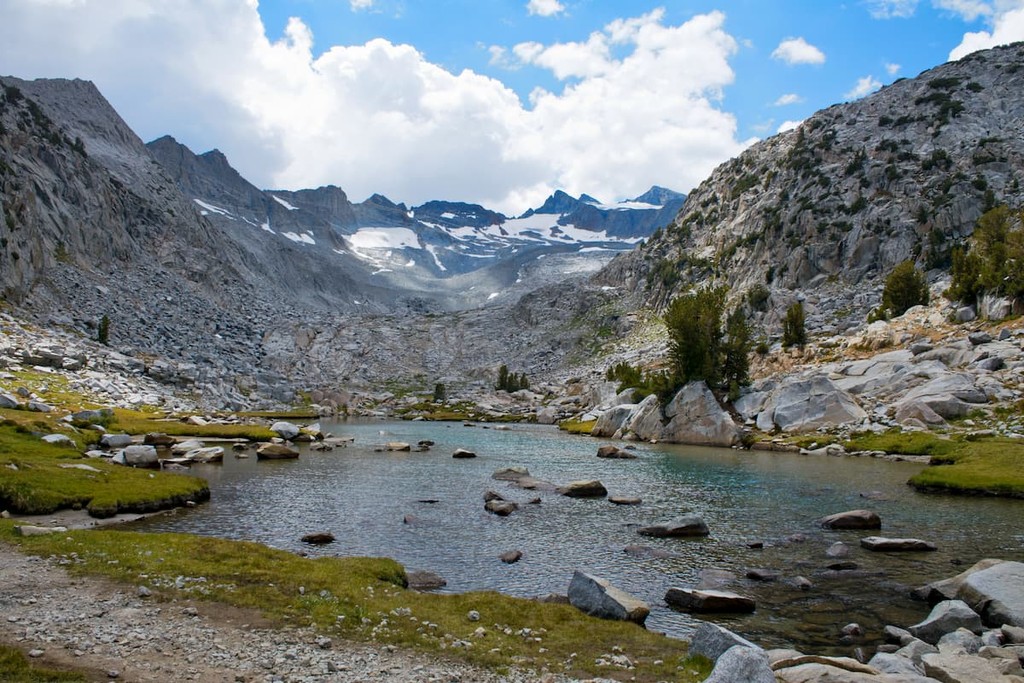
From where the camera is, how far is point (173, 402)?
93125 mm

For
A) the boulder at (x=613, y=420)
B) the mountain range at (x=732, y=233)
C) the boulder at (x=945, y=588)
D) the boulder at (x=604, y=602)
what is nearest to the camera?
the boulder at (x=604, y=602)

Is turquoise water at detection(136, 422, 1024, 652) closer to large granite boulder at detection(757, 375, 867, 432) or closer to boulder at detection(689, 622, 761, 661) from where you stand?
boulder at detection(689, 622, 761, 661)

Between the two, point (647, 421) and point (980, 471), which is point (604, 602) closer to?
point (980, 471)

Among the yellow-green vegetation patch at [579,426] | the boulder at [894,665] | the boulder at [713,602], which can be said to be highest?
the boulder at [894,665]

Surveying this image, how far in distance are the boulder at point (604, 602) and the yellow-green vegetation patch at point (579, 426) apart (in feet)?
247

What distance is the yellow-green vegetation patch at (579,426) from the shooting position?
9794 centimetres

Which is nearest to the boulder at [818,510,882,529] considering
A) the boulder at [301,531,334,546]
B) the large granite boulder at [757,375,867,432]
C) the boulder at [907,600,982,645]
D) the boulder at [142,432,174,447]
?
the boulder at [907,600,982,645]

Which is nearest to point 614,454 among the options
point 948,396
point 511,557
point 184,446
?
point 948,396

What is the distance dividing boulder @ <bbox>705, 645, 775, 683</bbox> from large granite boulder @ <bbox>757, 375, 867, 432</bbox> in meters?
64.5

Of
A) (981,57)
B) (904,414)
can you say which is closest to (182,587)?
(904,414)

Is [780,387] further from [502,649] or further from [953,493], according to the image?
[502,649]

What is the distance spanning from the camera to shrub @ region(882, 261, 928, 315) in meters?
97.0

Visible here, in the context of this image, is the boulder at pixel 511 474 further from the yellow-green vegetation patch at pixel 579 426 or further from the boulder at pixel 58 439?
the yellow-green vegetation patch at pixel 579 426

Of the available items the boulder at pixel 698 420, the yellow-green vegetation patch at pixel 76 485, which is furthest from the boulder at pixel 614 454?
the yellow-green vegetation patch at pixel 76 485
